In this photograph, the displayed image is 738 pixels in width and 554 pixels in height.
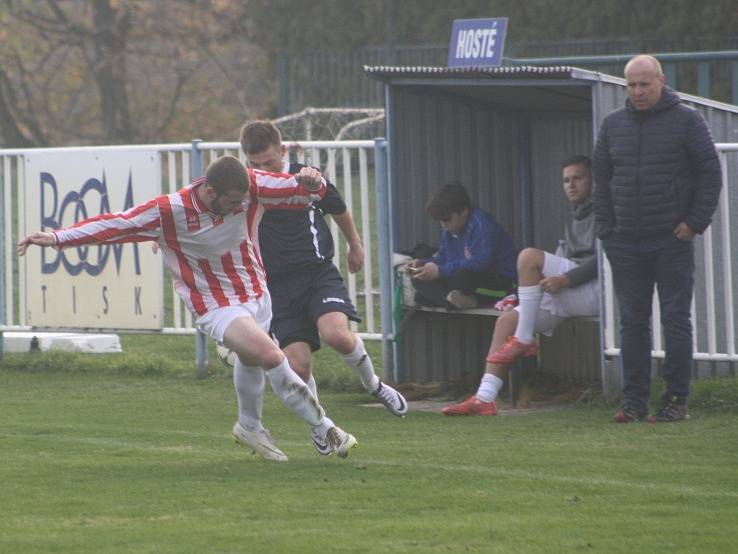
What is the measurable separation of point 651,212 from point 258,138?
83.8 inches

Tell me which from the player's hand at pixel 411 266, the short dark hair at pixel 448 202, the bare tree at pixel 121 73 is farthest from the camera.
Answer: the bare tree at pixel 121 73

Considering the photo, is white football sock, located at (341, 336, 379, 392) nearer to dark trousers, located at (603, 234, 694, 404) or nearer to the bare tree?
dark trousers, located at (603, 234, 694, 404)

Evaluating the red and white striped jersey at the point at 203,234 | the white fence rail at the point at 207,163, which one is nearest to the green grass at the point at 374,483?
the red and white striped jersey at the point at 203,234

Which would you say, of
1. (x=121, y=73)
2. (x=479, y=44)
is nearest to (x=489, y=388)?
(x=479, y=44)

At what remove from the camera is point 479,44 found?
455 inches

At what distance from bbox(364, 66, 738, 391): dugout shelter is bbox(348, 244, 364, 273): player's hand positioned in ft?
6.01

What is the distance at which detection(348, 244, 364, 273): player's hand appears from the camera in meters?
9.33

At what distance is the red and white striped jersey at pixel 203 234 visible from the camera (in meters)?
8.02

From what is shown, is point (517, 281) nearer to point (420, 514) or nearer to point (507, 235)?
point (507, 235)

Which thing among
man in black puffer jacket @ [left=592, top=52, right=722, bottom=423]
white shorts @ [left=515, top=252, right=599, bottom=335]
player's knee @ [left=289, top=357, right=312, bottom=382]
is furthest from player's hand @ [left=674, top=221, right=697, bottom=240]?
player's knee @ [left=289, top=357, right=312, bottom=382]

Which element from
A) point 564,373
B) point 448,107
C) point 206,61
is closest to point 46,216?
point 448,107

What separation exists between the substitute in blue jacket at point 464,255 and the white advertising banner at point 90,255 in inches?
91.2

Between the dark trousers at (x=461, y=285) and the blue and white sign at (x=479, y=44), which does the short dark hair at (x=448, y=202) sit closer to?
the dark trousers at (x=461, y=285)

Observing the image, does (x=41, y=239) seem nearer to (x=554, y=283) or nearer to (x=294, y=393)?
(x=294, y=393)
